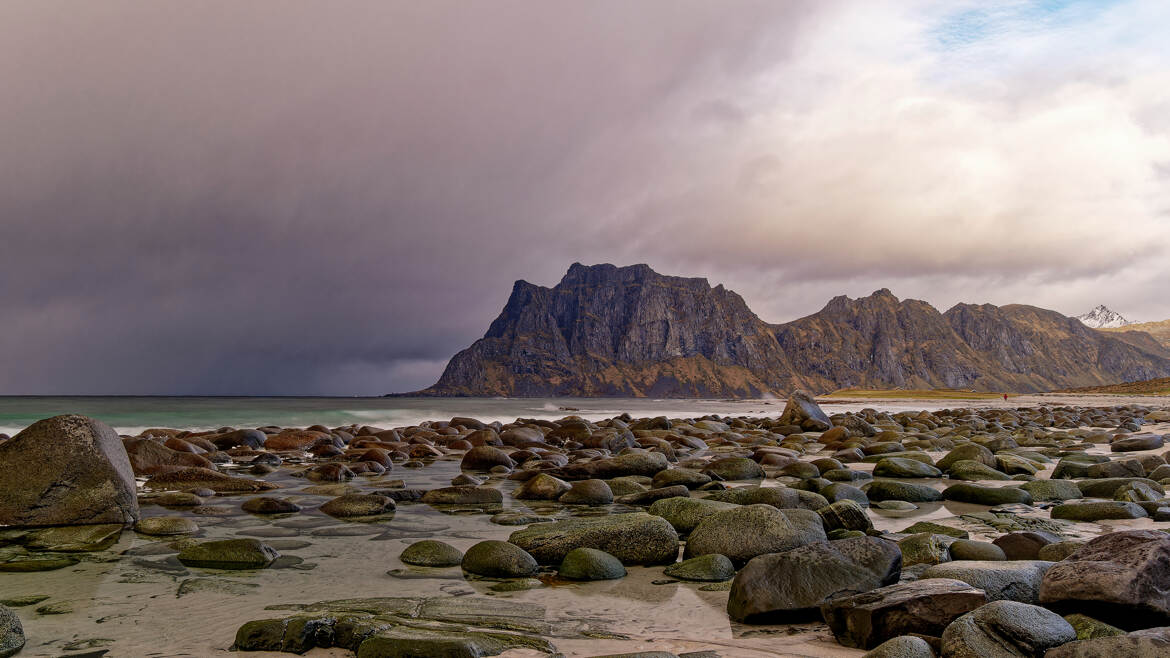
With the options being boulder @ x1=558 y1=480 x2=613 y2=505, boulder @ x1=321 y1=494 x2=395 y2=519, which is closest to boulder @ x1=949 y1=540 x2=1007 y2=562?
boulder @ x1=558 y1=480 x2=613 y2=505

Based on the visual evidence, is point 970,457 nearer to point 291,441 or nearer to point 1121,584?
point 1121,584

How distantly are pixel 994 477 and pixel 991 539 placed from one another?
18.0 ft

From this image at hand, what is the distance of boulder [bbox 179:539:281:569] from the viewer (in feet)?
18.0

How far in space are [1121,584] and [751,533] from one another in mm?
2771

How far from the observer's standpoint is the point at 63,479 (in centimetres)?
729

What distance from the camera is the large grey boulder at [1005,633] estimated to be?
9.65ft

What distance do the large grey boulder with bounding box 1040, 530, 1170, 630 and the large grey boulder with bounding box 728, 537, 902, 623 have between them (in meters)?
0.90

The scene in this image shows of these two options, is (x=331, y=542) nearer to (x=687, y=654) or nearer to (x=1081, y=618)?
(x=687, y=654)

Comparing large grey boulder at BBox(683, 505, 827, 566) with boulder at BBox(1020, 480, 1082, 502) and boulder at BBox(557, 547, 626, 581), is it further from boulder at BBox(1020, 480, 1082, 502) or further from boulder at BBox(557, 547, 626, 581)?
boulder at BBox(1020, 480, 1082, 502)

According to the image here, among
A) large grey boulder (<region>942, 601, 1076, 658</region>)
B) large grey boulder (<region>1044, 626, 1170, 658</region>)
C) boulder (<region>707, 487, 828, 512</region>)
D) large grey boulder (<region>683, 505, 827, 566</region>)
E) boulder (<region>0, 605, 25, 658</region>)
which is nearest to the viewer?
large grey boulder (<region>1044, 626, 1170, 658</region>)

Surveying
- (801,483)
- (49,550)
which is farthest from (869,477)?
(49,550)

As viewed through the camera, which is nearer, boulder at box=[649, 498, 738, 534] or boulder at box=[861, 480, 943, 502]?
boulder at box=[649, 498, 738, 534]

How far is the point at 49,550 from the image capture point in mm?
6070

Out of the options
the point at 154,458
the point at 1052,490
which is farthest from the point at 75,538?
the point at 1052,490
